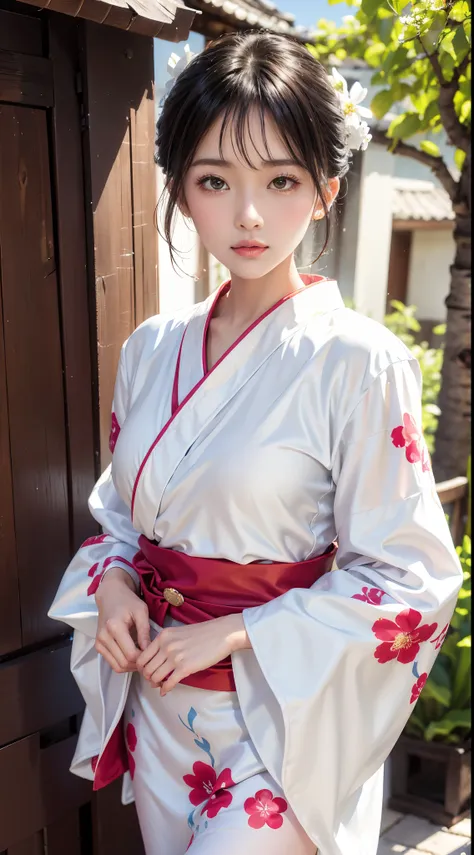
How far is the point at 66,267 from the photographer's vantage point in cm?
201

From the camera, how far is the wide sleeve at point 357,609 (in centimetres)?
149

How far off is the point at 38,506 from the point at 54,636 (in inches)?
15.3

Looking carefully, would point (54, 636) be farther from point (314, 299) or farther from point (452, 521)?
point (452, 521)

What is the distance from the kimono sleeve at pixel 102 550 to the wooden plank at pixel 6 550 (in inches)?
7.6

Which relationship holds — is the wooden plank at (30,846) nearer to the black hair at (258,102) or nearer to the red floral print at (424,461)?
the red floral print at (424,461)

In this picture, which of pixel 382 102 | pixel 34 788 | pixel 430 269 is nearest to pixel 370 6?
pixel 382 102

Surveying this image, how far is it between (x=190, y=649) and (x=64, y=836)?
1173 millimetres

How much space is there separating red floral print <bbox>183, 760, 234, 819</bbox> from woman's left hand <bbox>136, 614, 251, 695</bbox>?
0.74 feet

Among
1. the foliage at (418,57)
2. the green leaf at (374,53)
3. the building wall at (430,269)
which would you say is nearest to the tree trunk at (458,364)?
the foliage at (418,57)

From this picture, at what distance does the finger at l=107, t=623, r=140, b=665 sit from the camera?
1.59 meters

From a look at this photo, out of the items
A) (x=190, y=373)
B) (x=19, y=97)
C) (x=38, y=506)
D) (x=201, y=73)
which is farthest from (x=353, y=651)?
(x=19, y=97)

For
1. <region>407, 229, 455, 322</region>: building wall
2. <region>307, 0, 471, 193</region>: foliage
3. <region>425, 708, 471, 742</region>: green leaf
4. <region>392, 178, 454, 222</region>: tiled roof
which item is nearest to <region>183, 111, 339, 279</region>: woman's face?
<region>307, 0, 471, 193</region>: foliage

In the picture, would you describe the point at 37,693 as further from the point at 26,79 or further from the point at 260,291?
the point at 26,79

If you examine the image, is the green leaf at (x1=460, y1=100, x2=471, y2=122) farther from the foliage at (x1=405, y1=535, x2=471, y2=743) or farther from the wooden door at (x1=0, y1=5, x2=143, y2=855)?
the foliage at (x1=405, y1=535, x2=471, y2=743)
